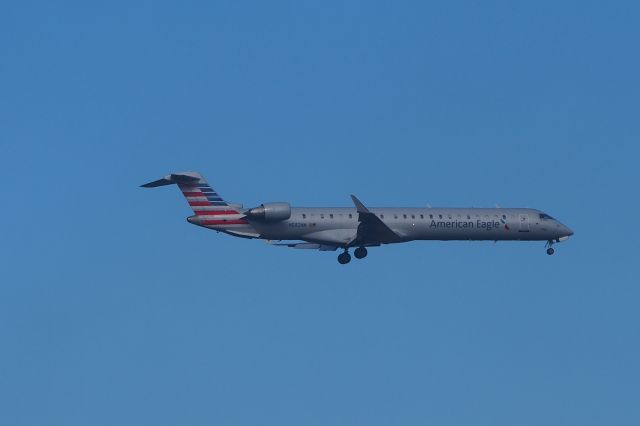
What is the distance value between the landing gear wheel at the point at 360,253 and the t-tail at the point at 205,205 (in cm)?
562

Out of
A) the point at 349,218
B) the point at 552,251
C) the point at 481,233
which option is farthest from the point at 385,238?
the point at 552,251

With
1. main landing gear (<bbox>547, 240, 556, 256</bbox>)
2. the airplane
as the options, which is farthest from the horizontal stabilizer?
main landing gear (<bbox>547, 240, 556, 256</bbox>)

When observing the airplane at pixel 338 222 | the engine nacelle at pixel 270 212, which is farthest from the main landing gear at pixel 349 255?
the engine nacelle at pixel 270 212

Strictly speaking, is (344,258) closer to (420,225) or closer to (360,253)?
(360,253)

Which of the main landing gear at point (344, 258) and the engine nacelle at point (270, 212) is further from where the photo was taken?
the main landing gear at point (344, 258)

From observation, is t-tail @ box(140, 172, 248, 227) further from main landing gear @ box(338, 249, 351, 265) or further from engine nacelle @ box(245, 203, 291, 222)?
main landing gear @ box(338, 249, 351, 265)

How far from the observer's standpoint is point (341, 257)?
5534 cm

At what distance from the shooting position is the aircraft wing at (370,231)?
5294 cm

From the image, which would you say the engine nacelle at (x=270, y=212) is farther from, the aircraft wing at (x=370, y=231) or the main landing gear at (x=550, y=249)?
the main landing gear at (x=550, y=249)

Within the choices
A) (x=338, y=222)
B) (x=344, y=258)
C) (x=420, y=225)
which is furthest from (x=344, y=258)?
(x=420, y=225)

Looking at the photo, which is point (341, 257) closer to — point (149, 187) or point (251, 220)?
point (251, 220)

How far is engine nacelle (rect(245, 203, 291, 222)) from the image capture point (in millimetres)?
52594

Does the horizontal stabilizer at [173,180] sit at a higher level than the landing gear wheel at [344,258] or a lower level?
higher

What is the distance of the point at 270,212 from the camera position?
173ft
